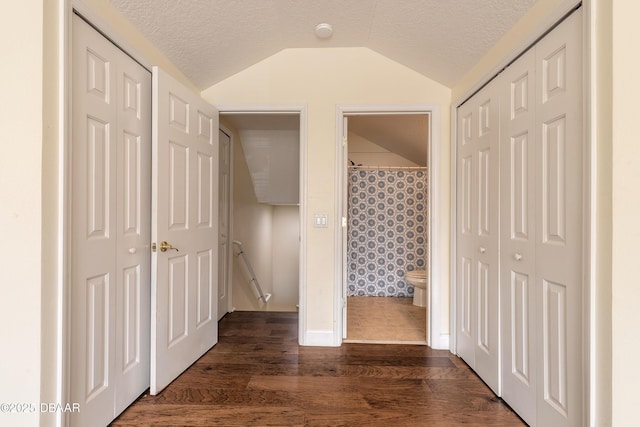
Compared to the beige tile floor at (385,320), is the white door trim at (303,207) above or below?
above

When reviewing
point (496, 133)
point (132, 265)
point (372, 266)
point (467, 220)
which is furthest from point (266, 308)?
point (496, 133)

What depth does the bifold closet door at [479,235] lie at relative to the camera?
1.73 m

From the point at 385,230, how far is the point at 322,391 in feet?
8.03

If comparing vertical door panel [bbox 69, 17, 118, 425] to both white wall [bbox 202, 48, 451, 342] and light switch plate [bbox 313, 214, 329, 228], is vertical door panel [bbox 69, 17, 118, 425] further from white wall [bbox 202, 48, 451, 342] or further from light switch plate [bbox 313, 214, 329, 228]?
light switch plate [bbox 313, 214, 329, 228]

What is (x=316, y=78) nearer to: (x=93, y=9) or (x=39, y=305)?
(x=93, y=9)

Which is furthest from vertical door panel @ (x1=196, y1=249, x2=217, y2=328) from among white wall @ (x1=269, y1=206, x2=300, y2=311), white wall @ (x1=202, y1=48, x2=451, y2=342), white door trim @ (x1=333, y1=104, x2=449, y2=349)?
white wall @ (x1=269, y1=206, x2=300, y2=311)

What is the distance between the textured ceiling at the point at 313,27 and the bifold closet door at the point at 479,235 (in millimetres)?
350

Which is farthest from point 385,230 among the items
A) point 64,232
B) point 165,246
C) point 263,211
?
point 64,232

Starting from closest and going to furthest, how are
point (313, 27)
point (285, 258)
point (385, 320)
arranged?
point (313, 27)
point (385, 320)
point (285, 258)

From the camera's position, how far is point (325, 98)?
236cm

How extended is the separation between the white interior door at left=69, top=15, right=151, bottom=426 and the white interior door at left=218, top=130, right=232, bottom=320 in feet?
3.99

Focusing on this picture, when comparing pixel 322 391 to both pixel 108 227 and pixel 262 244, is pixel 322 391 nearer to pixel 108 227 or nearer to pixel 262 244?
pixel 108 227

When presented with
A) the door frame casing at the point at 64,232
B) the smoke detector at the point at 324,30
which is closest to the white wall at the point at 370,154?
the smoke detector at the point at 324,30
